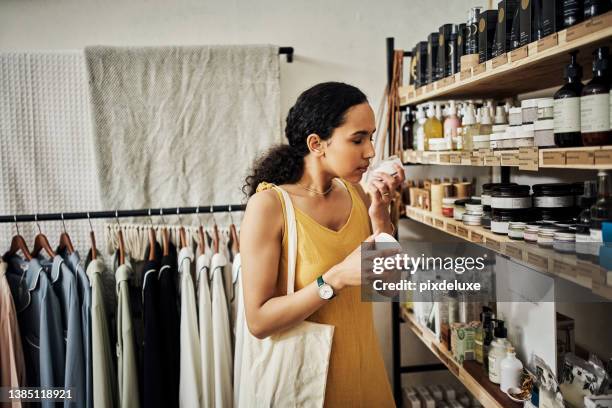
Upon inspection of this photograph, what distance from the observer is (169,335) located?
1.96 m

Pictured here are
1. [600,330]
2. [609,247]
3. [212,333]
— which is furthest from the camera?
[212,333]

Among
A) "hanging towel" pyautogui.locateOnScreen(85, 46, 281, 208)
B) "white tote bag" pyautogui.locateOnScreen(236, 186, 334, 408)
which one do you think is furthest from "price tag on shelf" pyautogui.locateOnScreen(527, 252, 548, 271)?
"hanging towel" pyautogui.locateOnScreen(85, 46, 281, 208)

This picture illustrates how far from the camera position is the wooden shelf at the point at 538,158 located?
976 mm

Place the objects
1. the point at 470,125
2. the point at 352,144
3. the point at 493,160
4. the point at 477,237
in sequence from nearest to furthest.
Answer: the point at 352,144 < the point at 493,160 < the point at 477,237 < the point at 470,125

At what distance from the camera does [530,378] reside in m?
1.46

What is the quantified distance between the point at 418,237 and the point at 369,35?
116 centimetres

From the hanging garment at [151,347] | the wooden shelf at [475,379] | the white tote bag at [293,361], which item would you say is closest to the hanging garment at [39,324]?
the hanging garment at [151,347]

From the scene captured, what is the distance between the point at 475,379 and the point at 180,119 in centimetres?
180

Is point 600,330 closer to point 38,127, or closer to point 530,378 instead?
point 530,378

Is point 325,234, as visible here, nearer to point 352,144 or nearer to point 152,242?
point 352,144

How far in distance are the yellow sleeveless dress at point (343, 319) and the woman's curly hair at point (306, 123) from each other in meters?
0.11

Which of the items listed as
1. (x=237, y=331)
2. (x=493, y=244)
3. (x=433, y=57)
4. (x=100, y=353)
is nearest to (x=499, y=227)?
(x=493, y=244)

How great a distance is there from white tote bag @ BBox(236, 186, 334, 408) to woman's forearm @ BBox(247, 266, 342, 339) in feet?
0.16

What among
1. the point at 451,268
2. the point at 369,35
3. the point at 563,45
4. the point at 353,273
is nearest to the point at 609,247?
the point at 563,45
